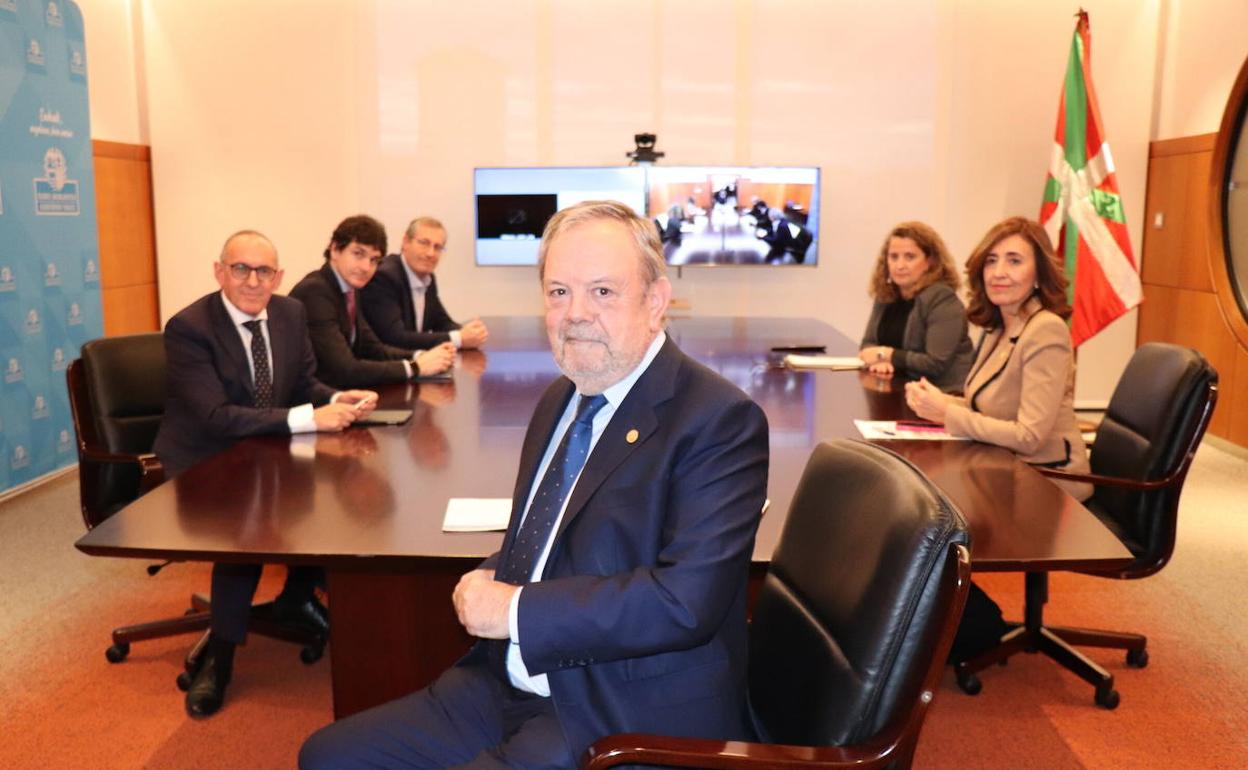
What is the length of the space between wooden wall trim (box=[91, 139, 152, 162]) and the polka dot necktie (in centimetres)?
462

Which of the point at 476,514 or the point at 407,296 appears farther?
the point at 407,296

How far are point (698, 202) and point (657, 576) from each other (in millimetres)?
6570

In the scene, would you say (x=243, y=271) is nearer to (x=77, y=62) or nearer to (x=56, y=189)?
(x=56, y=189)

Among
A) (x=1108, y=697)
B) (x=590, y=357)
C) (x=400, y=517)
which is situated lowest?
(x=1108, y=697)

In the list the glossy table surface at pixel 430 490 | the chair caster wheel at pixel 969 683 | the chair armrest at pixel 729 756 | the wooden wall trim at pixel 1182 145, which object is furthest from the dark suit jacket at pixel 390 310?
the wooden wall trim at pixel 1182 145

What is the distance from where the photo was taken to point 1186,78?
7297mm

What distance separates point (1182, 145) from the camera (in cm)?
731

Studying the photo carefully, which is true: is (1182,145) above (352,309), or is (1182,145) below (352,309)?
above

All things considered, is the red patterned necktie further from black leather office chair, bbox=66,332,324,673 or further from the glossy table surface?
black leather office chair, bbox=66,332,324,673

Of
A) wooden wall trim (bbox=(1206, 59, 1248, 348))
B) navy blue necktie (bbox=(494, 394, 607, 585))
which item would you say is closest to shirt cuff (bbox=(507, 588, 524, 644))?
navy blue necktie (bbox=(494, 394, 607, 585))

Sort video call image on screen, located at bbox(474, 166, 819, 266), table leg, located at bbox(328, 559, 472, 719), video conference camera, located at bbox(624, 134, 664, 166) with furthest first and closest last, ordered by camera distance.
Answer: video call image on screen, located at bbox(474, 166, 819, 266), video conference camera, located at bbox(624, 134, 664, 166), table leg, located at bbox(328, 559, 472, 719)

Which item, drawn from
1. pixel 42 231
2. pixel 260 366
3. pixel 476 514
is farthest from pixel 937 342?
pixel 42 231

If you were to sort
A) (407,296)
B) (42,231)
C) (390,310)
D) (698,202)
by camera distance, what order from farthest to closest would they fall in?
(698,202)
(42,231)
(407,296)
(390,310)

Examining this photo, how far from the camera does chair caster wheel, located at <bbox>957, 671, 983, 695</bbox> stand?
3.27 m
